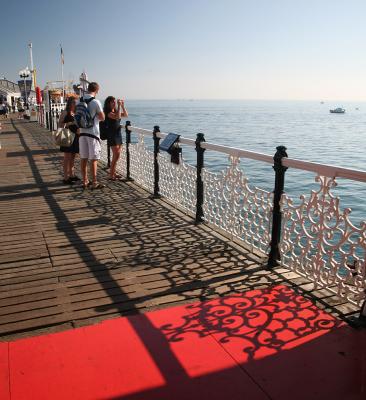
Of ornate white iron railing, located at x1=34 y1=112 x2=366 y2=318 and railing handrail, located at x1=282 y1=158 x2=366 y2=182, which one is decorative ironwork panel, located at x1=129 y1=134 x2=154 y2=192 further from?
railing handrail, located at x1=282 y1=158 x2=366 y2=182

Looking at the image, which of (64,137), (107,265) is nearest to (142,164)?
(64,137)

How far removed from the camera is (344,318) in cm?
325

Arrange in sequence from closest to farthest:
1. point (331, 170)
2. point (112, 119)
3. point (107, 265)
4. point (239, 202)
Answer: point (331, 170), point (107, 265), point (239, 202), point (112, 119)

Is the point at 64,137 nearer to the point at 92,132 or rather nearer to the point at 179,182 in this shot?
the point at 92,132

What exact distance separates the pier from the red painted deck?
2 centimetres

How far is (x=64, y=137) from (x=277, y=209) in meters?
5.25

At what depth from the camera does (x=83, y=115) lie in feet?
24.1

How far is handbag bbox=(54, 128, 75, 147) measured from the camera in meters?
7.98

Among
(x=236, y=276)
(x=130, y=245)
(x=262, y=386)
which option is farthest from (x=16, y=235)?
(x=262, y=386)

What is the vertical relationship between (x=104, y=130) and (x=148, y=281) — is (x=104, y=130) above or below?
above

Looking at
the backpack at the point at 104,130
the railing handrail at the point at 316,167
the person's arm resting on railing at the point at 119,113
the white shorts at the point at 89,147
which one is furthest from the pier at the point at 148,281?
the person's arm resting on railing at the point at 119,113

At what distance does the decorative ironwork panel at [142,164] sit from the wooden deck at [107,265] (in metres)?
1.02

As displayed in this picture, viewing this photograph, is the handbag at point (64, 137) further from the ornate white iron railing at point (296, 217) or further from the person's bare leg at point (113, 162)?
the ornate white iron railing at point (296, 217)

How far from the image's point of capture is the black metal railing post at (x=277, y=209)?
13.6 ft
